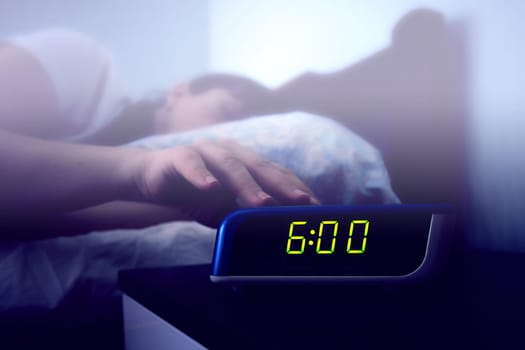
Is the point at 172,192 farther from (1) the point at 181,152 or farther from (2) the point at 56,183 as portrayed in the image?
(2) the point at 56,183

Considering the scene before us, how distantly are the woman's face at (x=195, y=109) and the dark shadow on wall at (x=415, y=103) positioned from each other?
209 mm

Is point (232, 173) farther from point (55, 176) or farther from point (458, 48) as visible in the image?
point (458, 48)

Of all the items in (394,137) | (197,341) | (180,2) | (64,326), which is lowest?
(64,326)

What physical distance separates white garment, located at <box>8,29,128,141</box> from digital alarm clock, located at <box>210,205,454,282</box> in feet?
1.51

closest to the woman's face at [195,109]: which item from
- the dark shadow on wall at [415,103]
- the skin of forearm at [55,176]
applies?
the skin of forearm at [55,176]

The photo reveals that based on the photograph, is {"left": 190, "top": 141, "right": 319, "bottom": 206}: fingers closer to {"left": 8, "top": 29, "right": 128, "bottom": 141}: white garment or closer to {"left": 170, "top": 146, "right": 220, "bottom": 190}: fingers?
{"left": 170, "top": 146, "right": 220, "bottom": 190}: fingers

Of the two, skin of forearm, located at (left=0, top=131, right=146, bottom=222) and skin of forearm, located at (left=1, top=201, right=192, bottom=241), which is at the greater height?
skin of forearm, located at (left=0, top=131, right=146, bottom=222)

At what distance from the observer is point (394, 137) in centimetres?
115

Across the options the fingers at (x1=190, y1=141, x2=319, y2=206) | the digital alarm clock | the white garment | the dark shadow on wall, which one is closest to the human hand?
the fingers at (x1=190, y1=141, x2=319, y2=206)

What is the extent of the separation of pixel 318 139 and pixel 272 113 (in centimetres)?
11

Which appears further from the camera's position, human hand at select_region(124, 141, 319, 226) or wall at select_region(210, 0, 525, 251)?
wall at select_region(210, 0, 525, 251)

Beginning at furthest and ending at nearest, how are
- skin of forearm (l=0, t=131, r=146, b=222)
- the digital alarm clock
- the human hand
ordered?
the human hand → skin of forearm (l=0, t=131, r=146, b=222) → the digital alarm clock

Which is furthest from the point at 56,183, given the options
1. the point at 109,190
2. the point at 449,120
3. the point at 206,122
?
the point at 449,120

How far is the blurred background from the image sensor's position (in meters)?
1.10
